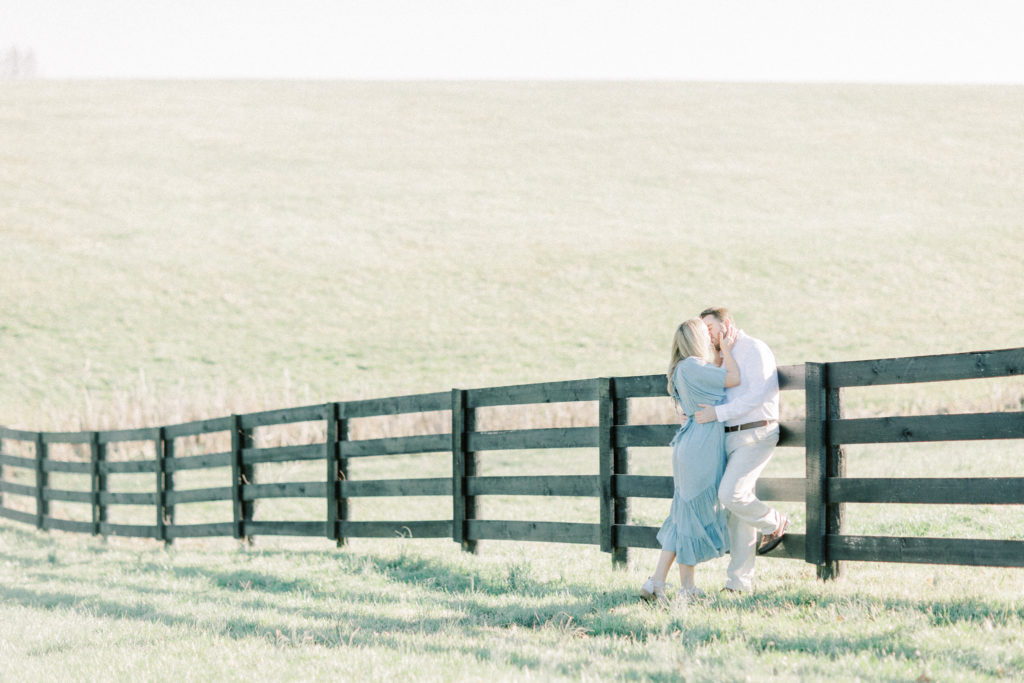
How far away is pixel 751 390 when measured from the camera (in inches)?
242

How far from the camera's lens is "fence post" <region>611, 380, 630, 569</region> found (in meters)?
7.49

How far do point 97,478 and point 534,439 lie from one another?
778 centimetres

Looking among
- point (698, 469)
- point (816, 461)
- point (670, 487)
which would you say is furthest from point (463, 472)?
point (816, 461)

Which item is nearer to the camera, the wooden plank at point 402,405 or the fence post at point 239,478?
the wooden plank at point 402,405

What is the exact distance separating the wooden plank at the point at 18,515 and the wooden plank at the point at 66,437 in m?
1.22

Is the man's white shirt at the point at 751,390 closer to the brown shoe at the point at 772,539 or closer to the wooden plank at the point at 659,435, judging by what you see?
the wooden plank at the point at 659,435

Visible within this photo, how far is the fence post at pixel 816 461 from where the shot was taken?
6207 mm

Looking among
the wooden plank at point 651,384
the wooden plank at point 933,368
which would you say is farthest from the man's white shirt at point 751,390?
the wooden plank at point 933,368

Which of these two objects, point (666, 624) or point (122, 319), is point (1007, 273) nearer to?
point (122, 319)

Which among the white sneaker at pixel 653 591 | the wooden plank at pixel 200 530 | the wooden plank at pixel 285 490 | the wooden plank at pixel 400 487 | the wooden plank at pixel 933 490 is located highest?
the wooden plank at pixel 933 490

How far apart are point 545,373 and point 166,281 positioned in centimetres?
1289

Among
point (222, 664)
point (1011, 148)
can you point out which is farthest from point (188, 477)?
point (1011, 148)

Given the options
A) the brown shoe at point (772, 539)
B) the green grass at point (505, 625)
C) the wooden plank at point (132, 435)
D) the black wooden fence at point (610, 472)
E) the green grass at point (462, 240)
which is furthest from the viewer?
the green grass at point (462, 240)

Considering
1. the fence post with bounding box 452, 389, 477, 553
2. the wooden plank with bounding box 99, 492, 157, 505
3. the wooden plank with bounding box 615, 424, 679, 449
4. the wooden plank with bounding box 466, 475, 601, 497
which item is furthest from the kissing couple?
the wooden plank with bounding box 99, 492, 157, 505
